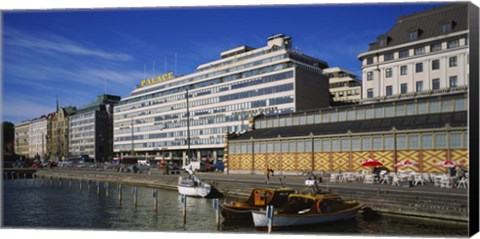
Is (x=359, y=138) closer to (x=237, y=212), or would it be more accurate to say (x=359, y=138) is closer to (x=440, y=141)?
(x=440, y=141)

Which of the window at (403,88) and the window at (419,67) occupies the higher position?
the window at (419,67)

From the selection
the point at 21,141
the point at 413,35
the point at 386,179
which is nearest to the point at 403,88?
the point at 413,35

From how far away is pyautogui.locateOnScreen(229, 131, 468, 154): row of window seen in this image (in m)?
43.8

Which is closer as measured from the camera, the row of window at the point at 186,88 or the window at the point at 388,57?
the window at the point at 388,57

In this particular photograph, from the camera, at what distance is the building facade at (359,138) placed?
45156 mm

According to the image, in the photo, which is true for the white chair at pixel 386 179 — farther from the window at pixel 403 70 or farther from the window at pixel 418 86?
the window at pixel 403 70

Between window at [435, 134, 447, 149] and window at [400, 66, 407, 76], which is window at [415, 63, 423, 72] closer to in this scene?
window at [400, 66, 407, 76]

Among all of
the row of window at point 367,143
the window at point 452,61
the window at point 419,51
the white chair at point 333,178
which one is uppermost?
the window at point 419,51

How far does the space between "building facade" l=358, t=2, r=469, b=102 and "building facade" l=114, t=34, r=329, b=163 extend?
29.2 metres

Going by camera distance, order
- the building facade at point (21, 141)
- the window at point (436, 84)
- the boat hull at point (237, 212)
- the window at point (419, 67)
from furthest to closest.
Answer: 1. the building facade at point (21, 141)
2. the window at point (419, 67)
3. the window at point (436, 84)
4. the boat hull at point (237, 212)

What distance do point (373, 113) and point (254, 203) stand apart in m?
28.6

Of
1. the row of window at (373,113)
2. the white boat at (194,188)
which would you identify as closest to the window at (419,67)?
the row of window at (373,113)

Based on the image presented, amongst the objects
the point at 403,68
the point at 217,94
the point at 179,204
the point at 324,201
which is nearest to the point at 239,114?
the point at 217,94

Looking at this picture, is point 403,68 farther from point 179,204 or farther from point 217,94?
point 217,94
